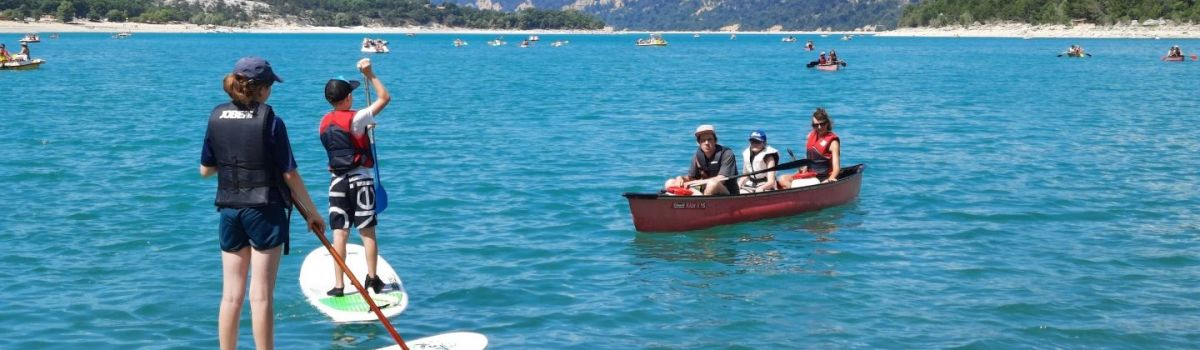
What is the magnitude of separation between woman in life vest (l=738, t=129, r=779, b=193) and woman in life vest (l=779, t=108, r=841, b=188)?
0.63 m

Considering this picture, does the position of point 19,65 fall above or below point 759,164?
below

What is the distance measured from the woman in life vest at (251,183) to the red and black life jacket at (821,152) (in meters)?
10.7

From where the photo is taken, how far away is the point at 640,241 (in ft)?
52.1

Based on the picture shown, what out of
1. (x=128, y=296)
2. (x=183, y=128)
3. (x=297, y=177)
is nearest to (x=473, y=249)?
(x=128, y=296)

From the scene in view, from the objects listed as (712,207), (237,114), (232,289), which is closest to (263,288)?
(232,289)

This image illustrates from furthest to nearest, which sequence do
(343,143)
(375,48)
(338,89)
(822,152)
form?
(375,48) < (822,152) < (343,143) < (338,89)

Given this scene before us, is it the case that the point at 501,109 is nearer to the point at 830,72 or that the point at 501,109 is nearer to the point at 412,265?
the point at 412,265

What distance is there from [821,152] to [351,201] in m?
8.88

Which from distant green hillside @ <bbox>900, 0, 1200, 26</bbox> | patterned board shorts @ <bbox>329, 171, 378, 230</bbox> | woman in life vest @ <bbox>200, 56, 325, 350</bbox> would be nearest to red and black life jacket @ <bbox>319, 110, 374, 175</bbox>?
patterned board shorts @ <bbox>329, 171, 378, 230</bbox>

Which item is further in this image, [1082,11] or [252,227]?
[1082,11]

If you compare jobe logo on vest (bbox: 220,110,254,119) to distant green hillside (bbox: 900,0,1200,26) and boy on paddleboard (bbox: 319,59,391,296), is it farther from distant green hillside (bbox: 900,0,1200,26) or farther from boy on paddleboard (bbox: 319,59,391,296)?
distant green hillside (bbox: 900,0,1200,26)

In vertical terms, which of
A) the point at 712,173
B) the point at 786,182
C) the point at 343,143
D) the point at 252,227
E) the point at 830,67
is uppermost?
the point at 343,143

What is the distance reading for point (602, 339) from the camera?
1133cm

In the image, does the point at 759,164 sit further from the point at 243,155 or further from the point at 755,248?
the point at 243,155
